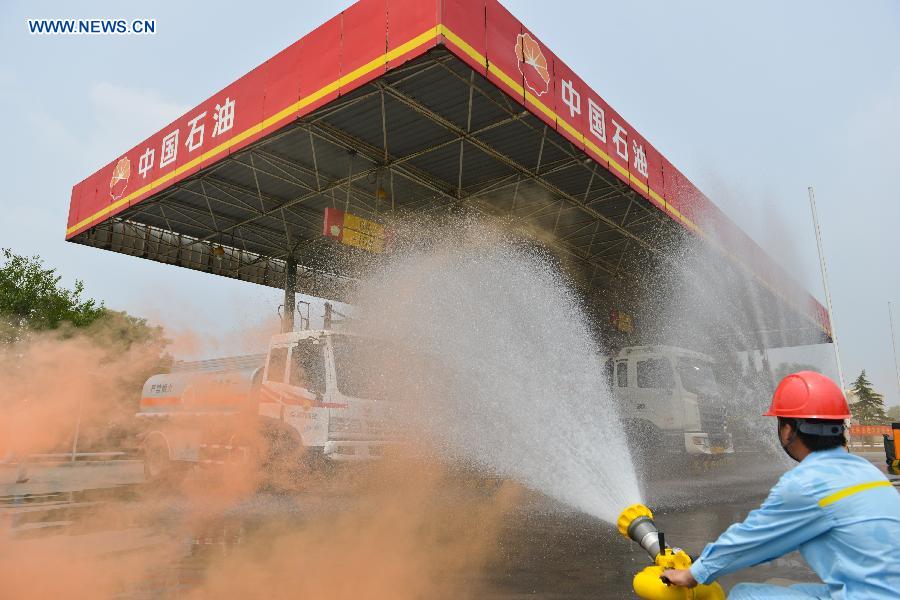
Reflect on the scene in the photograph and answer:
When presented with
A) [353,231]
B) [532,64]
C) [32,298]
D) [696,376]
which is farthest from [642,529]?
[32,298]

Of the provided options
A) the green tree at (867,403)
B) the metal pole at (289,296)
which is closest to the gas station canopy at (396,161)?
the metal pole at (289,296)

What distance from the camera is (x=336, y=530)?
5969 mm

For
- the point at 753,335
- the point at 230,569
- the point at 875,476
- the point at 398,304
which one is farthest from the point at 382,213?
the point at 753,335

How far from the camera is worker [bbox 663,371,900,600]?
1.74 metres

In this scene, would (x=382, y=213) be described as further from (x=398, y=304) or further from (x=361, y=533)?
(x=361, y=533)

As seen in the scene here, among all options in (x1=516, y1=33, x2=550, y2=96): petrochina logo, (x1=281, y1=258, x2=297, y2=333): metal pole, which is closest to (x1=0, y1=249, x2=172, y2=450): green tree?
(x1=281, y1=258, x2=297, y2=333): metal pole

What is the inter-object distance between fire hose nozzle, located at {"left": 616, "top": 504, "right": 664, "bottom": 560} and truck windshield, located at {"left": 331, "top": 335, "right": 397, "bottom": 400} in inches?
221

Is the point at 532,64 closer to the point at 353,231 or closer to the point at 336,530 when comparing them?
the point at 353,231

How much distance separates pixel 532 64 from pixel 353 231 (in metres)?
4.89

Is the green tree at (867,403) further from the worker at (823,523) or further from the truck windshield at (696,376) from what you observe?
the worker at (823,523)

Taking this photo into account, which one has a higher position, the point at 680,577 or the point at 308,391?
the point at 308,391

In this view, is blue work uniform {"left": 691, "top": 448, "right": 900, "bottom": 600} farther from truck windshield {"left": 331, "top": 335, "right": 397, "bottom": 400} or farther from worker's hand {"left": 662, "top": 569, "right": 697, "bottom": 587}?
truck windshield {"left": 331, "top": 335, "right": 397, "bottom": 400}

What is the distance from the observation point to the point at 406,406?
26.6ft

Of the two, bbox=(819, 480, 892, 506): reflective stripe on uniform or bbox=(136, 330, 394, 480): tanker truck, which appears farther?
bbox=(136, 330, 394, 480): tanker truck
